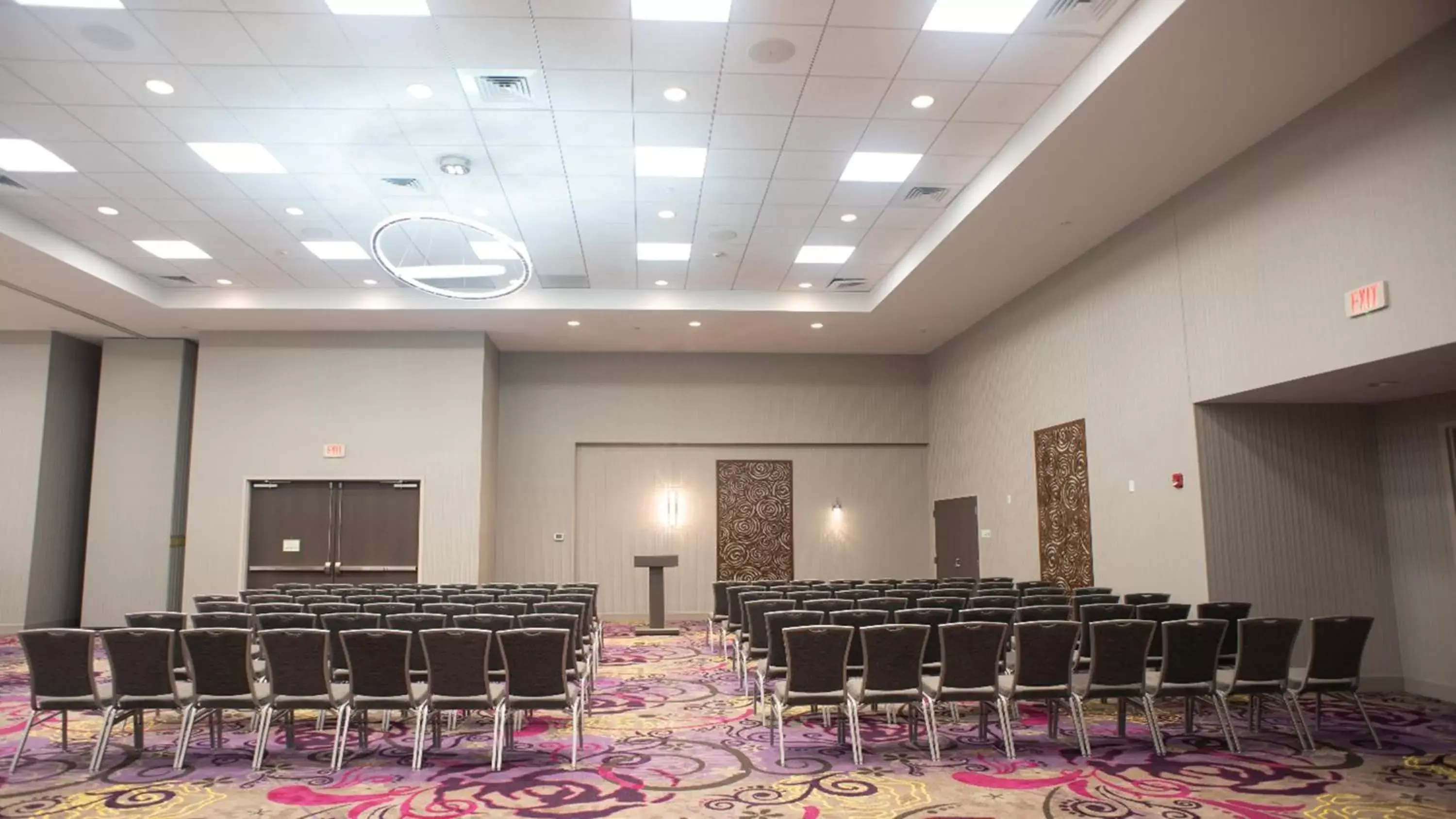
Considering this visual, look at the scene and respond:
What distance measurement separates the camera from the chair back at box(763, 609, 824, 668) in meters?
7.00

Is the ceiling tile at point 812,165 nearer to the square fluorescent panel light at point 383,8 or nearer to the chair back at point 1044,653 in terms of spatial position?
the square fluorescent panel light at point 383,8

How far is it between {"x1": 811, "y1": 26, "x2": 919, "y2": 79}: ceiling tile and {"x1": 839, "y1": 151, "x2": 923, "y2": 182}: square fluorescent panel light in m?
1.65

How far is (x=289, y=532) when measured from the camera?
1477 centimetres

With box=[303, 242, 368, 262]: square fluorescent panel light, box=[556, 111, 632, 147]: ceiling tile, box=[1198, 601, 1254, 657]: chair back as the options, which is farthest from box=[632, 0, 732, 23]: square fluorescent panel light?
box=[303, 242, 368, 262]: square fluorescent panel light

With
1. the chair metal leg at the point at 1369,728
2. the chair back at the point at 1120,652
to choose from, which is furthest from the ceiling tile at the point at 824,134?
the chair metal leg at the point at 1369,728

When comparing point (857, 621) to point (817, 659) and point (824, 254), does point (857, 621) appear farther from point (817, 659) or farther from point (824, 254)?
point (824, 254)

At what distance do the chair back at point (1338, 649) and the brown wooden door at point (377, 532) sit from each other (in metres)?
12.2

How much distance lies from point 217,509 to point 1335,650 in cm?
1458

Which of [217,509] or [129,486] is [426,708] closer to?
[217,509]

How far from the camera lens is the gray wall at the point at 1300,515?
877cm

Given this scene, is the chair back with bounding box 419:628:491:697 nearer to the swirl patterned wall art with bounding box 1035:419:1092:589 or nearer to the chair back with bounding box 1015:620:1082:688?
the chair back with bounding box 1015:620:1082:688

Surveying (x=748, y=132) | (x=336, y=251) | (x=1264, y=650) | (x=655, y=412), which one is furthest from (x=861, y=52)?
(x=655, y=412)

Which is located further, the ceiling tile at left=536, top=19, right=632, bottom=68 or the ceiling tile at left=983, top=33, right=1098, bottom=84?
the ceiling tile at left=983, top=33, right=1098, bottom=84

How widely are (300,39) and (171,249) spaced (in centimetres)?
628
